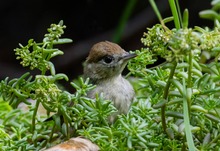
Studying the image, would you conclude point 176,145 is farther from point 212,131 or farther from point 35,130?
point 35,130

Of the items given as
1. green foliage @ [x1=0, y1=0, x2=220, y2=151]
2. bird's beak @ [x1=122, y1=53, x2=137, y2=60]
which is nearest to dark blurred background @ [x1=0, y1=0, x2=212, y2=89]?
bird's beak @ [x1=122, y1=53, x2=137, y2=60]

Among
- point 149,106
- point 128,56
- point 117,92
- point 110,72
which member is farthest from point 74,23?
point 149,106

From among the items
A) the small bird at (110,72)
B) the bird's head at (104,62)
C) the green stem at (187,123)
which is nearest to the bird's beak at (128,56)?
the small bird at (110,72)

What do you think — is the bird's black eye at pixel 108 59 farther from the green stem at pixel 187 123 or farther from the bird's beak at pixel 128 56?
the green stem at pixel 187 123

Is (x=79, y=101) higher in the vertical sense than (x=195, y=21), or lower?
lower

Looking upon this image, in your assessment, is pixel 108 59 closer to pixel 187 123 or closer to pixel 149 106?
pixel 149 106

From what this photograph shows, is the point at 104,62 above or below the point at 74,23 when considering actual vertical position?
below

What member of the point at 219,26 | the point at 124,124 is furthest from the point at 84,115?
the point at 219,26
